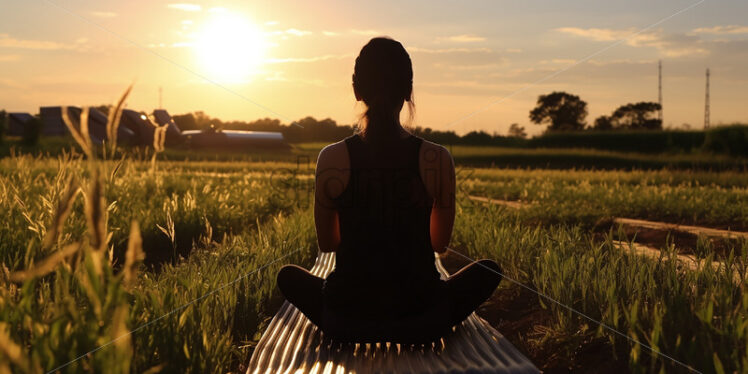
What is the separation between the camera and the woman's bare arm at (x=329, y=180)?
3.15 meters

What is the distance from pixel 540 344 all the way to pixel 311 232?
3.52 meters

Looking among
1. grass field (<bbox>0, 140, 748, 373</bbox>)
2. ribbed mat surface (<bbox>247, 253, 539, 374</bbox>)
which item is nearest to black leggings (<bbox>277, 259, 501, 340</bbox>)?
ribbed mat surface (<bbox>247, 253, 539, 374</bbox>)

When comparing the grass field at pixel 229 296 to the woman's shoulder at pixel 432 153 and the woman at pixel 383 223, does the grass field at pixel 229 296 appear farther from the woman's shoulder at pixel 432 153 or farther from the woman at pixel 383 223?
the woman's shoulder at pixel 432 153

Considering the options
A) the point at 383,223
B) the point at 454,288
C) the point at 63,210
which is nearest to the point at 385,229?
the point at 383,223

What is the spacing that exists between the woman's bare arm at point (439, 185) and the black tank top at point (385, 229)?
7 cm

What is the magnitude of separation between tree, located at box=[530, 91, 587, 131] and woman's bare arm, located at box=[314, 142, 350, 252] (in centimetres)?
7765

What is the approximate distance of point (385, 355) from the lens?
3105 mm

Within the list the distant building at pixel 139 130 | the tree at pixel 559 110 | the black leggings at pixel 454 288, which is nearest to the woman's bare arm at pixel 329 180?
the black leggings at pixel 454 288

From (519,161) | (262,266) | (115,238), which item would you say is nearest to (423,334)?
(262,266)

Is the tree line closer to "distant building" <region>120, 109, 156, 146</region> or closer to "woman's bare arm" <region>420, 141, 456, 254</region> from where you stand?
"distant building" <region>120, 109, 156, 146</region>

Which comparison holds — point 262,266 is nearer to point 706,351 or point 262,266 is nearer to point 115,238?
point 115,238

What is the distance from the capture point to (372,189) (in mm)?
3088

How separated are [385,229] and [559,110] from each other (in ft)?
267

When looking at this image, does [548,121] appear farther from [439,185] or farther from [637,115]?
[439,185]
